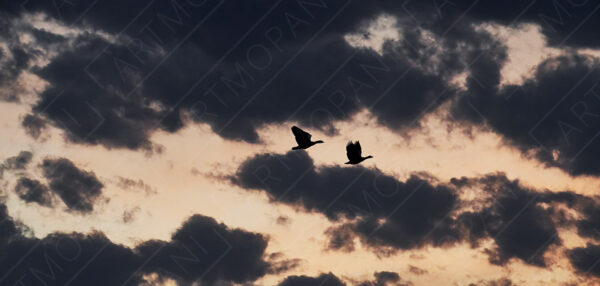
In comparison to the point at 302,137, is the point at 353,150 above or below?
below

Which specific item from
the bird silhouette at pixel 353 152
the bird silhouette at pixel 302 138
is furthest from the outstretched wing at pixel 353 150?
the bird silhouette at pixel 302 138

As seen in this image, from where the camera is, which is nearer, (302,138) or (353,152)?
(353,152)

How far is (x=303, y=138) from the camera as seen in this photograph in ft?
233

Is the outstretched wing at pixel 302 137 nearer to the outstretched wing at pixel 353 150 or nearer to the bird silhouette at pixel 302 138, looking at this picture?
the bird silhouette at pixel 302 138

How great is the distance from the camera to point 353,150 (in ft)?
228

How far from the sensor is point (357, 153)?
6975cm

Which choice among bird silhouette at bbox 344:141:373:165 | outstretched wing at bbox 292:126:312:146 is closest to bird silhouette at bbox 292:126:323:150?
outstretched wing at bbox 292:126:312:146

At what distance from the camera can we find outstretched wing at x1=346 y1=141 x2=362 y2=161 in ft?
225

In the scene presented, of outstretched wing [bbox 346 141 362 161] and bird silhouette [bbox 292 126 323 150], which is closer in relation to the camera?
outstretched wing [bbox 346 141 362 161]

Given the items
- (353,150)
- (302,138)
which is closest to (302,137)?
(302,138)

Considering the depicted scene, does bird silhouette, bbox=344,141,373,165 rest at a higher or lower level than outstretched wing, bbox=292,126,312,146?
lower

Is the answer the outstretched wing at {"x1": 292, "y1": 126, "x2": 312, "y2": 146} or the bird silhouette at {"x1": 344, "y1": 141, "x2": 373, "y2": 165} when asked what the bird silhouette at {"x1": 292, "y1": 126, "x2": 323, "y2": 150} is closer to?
the outstretched wing at {"x1": 292, "y1": 126, "x2": 312, "y2": 146}

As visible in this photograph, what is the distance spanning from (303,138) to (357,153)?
6717 mm

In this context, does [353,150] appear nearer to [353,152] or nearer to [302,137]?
[353,152]
